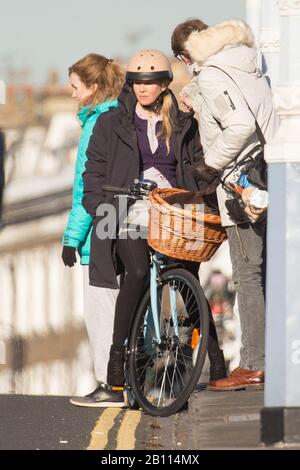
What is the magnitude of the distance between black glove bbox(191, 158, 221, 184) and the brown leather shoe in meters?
1.08

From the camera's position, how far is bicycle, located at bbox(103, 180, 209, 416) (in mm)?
9672

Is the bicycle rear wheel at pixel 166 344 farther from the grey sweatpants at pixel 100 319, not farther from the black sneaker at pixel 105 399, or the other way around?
the grey sweatpants at pixel 100 319

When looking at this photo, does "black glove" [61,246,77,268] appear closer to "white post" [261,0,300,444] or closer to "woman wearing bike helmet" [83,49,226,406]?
"woman wearing bike helmet" [83,49,226,406]

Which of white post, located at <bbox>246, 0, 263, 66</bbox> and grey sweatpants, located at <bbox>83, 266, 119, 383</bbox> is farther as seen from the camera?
white post, located at <bbox>246, 0, 263, 66</bbox>

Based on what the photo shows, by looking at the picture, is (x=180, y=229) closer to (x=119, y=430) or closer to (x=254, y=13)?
(x=119, y=430)

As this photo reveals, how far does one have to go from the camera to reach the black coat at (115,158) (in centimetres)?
992

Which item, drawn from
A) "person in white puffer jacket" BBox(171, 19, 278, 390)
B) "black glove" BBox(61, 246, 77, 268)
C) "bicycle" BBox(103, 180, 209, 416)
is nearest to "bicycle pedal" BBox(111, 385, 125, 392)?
"bicycle" BBox(103, 180, 209, 416)

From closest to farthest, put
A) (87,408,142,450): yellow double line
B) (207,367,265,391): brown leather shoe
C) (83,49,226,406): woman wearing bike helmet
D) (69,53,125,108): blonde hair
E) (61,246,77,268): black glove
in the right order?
(87,408,142,450): yellow double line
(207,367,265,391): brown leather shoe
(83,49,226,406): woman wearing bike helmet
(61,246,77,268): black glove
(69,53,125,108): blonde hair

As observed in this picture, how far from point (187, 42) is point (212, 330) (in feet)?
5.32

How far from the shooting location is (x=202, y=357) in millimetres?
9266

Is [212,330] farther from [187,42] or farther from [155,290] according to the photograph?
[187,42]

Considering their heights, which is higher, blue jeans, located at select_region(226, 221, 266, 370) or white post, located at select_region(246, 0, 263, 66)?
white post, located at select_region(246, 0, 263, 66)

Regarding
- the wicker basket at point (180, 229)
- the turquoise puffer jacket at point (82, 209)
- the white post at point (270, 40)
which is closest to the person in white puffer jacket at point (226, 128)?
the wicker basket at point (180, 229)

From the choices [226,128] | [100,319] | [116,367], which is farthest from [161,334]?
[226,128]
